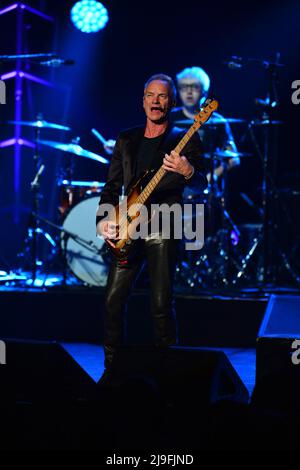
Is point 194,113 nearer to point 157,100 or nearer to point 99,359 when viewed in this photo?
point 99,359

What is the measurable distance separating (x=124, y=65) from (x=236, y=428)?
26.5 ft

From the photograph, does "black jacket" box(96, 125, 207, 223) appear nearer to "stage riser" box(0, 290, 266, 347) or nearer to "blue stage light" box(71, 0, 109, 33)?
"stage riser" box(0, 290, 266, 347)

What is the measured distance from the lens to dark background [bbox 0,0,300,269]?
10141 mm

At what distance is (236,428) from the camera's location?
3.26 metres

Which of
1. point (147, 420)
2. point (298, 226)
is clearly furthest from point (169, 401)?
point (298, 226)

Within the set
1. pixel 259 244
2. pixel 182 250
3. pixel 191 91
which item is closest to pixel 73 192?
pixel 182 250

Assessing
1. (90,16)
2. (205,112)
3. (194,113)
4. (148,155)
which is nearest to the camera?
(205,112)

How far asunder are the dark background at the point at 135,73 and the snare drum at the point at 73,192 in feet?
4.98

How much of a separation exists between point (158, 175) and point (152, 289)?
0.73 m

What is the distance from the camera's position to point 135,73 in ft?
35.0

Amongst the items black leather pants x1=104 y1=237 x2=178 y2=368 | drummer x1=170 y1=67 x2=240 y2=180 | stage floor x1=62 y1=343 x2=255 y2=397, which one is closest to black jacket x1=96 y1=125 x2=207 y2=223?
black leather pants x1=104 y1=237 x2=178 y2=368

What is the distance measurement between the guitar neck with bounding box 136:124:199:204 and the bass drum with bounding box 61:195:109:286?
349 cm

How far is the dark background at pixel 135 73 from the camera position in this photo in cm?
1014
